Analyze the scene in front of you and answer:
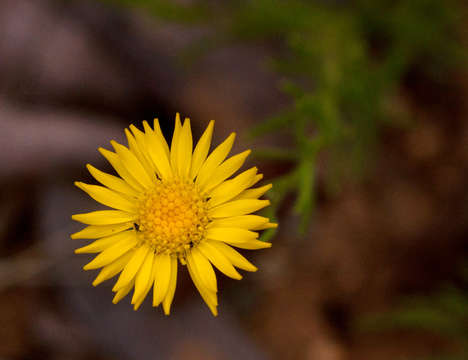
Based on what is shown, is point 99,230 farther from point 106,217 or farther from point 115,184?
point 115,184

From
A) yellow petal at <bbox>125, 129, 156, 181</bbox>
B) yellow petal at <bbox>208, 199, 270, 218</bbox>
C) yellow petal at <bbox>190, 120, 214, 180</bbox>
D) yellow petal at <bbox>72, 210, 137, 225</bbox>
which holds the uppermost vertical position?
yellow petal at <bbox>125, 129, 156, 181</bbox>

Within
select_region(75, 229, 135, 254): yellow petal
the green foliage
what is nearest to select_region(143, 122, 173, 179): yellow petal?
select_region(75, 229, 135, 254): yellow petal

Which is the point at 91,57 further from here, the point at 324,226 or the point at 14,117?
the point at 324,226

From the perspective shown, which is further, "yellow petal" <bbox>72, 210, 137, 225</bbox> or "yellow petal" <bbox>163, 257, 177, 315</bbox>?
"yellow petal" <bbox>72, 210, 137, 225</bbox>

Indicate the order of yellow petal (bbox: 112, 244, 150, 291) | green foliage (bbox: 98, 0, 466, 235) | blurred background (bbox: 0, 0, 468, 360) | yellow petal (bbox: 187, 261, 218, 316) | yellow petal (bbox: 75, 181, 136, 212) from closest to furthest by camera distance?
yellow petal (bbox: 187, 261, 218, 316), yellow petal (bbox: 112, 244, 150, 291), yellow petal (bbox: 75, 181, 136, 212), green foliage (bbox: 98, 0, 466, 235), blurred background (bbox: 0, 0, 468, 360)

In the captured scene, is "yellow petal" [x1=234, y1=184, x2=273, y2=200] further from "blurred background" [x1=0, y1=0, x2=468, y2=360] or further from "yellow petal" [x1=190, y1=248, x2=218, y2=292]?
"blurred background" [x1=0, y1=0, x2=468, y2=360]
